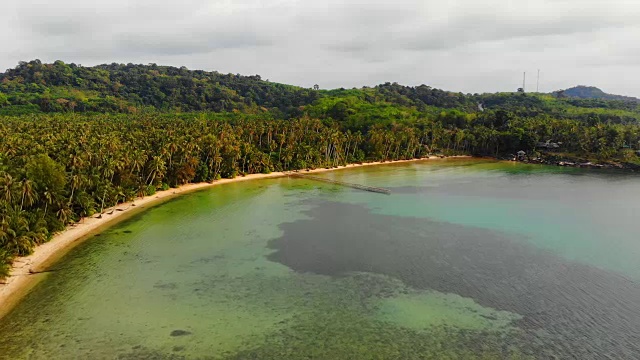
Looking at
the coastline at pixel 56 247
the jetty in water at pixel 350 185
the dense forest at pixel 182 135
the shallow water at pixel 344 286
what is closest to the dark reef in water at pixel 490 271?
the shallow water at pixel 344 286

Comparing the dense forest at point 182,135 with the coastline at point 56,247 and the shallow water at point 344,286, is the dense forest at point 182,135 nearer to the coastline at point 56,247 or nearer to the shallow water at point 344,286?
the coastline at point 56,247

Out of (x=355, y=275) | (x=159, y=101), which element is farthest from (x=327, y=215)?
(x=159, y=101)

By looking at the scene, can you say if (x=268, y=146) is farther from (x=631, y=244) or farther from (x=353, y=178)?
(x=631, y=244)

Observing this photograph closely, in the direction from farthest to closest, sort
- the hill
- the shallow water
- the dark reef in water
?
the hill, the dark reef in water, the shallow water

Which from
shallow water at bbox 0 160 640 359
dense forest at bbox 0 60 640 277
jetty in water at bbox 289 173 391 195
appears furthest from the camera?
jetty in water at bbox 289 173 391 195

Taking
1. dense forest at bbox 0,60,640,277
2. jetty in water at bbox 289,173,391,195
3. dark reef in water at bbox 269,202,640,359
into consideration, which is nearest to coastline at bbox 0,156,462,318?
dense forest at bbox 0,60,640,277

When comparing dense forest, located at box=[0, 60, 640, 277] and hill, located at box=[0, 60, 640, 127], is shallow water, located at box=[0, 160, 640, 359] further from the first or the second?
hill, located at box=[0, 60, 640, 127]

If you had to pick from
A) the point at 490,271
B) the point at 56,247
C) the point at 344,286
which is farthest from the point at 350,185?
the point at 56,247
